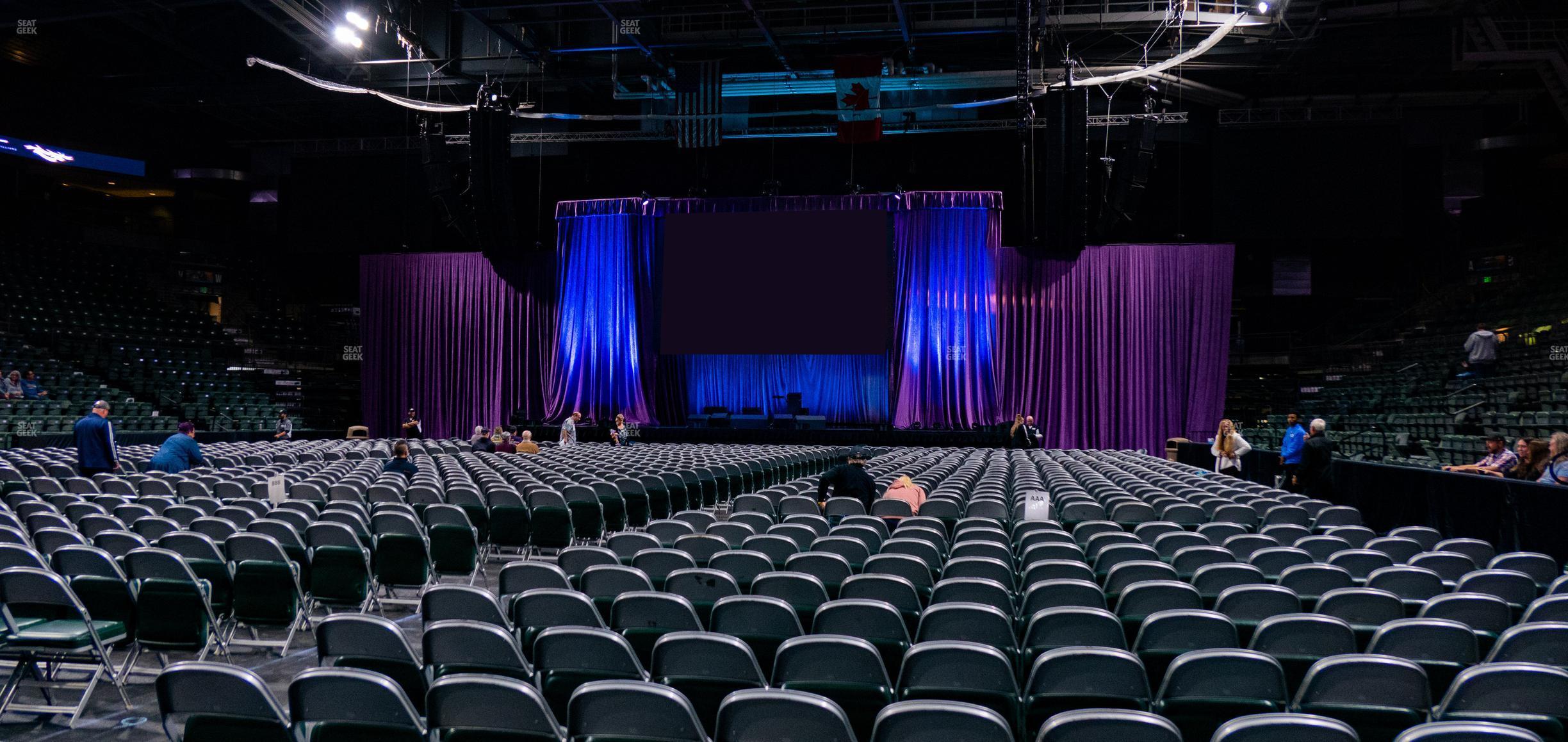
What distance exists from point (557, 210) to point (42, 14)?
10981 mm

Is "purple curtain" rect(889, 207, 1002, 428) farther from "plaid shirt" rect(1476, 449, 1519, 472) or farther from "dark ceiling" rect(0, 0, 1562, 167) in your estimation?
"plaid shirt" rect(1476, 449, 1519, 472)

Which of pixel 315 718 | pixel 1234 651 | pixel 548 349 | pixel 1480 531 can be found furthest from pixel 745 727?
pixel 548 349

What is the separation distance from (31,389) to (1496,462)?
2238 cm

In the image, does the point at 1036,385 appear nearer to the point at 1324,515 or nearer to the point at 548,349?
the point at 548,349

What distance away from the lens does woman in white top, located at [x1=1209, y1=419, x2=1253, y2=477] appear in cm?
1517

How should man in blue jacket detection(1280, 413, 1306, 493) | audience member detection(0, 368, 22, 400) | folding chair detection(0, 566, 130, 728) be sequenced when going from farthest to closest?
1. audience member detection(0, 368, 22, 400)
2. man in blue jacket detection(1280, 413, 1306, 493)
3. folding chair detection(0, 566, 130, 728)

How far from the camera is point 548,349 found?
27.0 m

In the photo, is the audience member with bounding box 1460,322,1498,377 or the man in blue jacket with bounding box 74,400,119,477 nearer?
the man in blue jacket with bounding box 74,400,119,477

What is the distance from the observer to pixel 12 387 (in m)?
19.1

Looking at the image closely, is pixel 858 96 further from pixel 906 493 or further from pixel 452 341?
pixel 452 341

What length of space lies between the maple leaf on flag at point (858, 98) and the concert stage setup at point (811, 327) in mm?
5774

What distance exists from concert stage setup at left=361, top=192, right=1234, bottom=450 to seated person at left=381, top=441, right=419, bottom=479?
12.7 m

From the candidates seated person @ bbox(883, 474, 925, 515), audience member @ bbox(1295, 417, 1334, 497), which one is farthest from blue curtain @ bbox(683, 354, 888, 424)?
seated person @ bbox(883, 474, 925, 515)

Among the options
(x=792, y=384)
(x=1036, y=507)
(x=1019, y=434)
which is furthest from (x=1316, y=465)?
(x=792, y=384)
